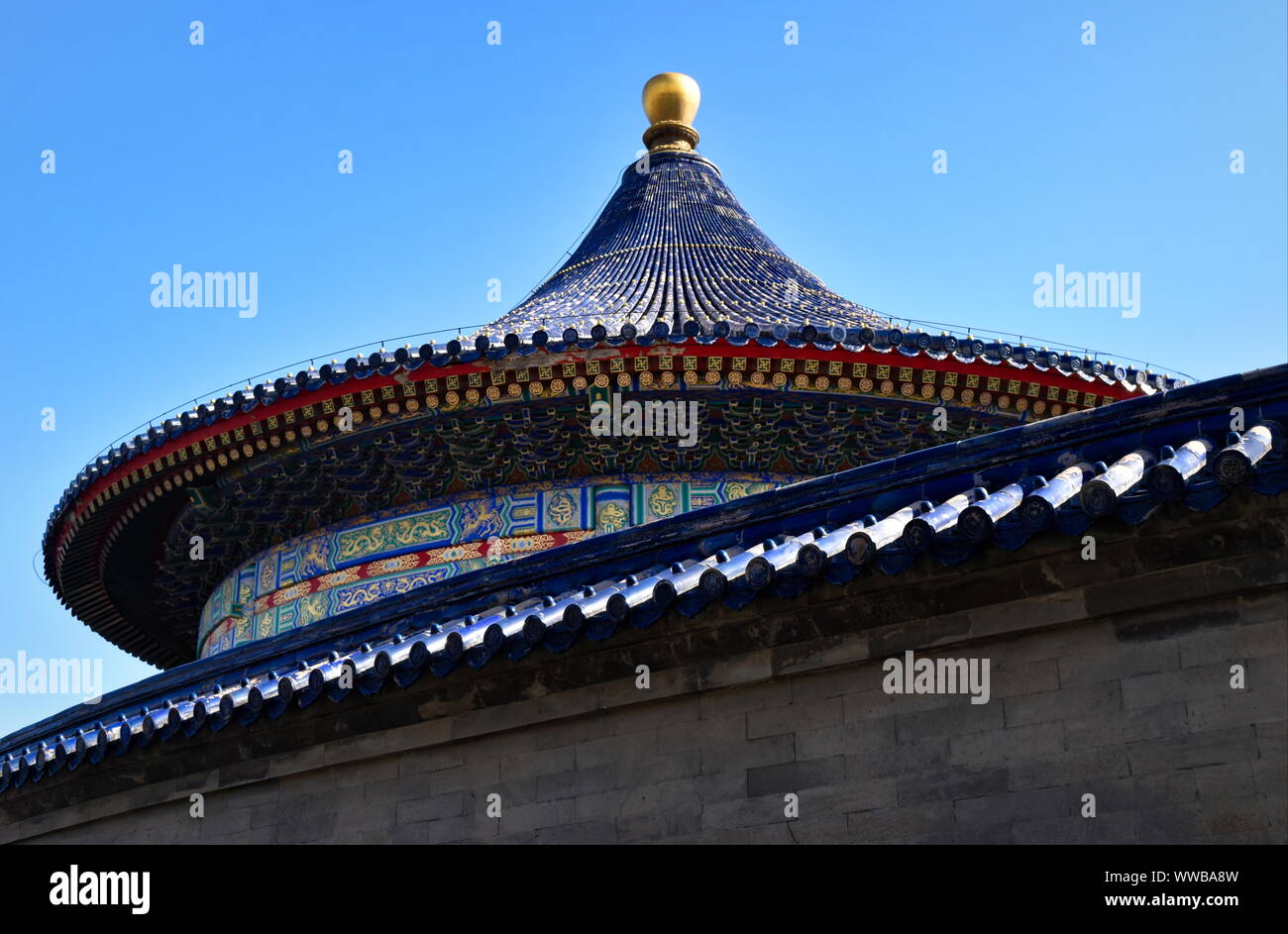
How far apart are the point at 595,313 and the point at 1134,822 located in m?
7.38

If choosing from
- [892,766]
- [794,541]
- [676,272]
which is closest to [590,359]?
[676,272]

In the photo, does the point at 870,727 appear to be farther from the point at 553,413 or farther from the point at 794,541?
the point at 553,413

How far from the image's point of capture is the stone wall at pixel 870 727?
5.59 m

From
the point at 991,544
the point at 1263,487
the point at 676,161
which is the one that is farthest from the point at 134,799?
the point at 676,161

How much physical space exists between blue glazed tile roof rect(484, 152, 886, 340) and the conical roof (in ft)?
0.04

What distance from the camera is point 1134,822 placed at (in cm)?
560

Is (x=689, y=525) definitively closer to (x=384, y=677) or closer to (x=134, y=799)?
(x=384, y=677)

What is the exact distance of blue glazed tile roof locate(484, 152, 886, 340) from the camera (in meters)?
12.2

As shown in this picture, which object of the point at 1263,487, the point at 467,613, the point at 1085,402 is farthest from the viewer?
the point at 1085,402

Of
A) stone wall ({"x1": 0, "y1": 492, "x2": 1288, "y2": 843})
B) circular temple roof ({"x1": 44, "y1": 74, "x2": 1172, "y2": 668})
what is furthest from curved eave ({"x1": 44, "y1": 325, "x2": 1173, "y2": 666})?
stone wall ({"x1": 0, "y1": 492, "x2": 1288, "y2": 843})

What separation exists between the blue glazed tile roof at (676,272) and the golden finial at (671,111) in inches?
10.4

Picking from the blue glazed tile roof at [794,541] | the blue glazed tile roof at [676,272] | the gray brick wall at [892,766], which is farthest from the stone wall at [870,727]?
the blue glazed tile roof at [676,272]

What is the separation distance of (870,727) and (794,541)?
0.76 m

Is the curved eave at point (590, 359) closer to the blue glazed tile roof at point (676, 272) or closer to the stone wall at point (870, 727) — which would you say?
the blue glazed tile roof at point (676, 272)
